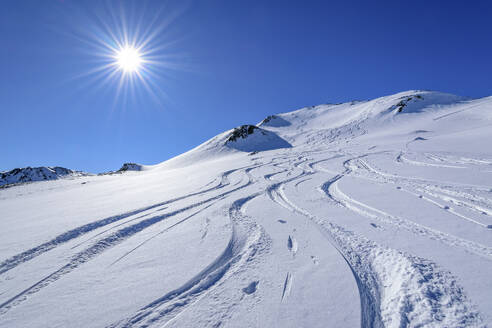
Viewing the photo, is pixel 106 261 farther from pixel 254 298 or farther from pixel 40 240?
pixel 254 298

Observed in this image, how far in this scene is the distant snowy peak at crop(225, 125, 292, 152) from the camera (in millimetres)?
30141

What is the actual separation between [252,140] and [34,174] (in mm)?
58912

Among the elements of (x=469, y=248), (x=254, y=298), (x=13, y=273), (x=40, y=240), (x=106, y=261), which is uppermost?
(x=40, y=240)

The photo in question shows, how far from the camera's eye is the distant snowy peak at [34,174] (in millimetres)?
50406

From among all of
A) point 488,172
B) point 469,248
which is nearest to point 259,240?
point 469,248

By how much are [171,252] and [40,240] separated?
2.46 meters

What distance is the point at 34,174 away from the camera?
51250 mm

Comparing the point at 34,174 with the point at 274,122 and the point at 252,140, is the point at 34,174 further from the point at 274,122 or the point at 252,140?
the point at 274,122

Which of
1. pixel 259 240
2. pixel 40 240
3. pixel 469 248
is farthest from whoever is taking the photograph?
pixel 40 240

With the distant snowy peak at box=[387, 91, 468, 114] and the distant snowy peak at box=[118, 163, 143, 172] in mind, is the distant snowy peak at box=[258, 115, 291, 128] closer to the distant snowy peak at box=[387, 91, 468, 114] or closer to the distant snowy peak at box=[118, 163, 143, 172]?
the distant snowy peak at box=[387, 91, 468, 114]

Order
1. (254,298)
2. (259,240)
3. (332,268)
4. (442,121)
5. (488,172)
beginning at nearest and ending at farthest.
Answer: (254,298) < (332,268) < (259,240) < (488,172) < (442,121)

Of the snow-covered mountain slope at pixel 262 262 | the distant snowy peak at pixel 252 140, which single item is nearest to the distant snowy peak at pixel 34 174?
the distant snowy peak at pixel 252 140

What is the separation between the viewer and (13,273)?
2.56m

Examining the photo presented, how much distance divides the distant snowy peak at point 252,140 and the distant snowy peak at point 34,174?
133 ft
